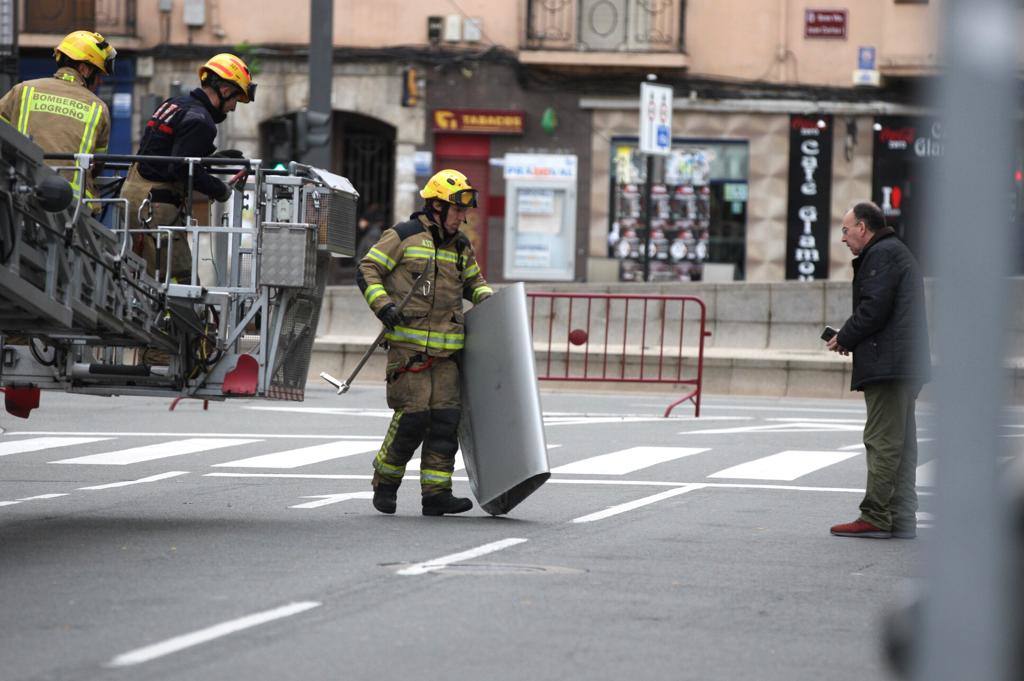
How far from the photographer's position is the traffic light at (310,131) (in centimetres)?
2039

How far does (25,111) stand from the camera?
30.9 feet

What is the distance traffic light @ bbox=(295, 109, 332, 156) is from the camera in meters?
20.4

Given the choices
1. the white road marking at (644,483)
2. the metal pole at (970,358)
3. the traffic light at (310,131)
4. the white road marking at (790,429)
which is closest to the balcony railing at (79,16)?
the traffic light at (310,131)

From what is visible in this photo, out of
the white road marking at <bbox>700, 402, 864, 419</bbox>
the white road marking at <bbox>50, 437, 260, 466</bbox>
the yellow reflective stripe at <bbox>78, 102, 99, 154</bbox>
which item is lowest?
the white road marking at <bbox>700, 402, 864, 419</bbox>

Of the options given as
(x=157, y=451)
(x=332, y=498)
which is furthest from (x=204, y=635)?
(x=157, y=451)

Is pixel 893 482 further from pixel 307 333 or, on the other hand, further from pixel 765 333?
pixel 765 333

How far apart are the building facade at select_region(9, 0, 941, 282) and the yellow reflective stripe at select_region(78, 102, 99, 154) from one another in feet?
76.8

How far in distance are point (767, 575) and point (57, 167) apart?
158 inches

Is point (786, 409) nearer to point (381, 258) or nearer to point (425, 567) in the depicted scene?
point (381, 258)

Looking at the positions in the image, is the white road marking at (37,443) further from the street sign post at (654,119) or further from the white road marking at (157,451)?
the street sign post at (654,119)

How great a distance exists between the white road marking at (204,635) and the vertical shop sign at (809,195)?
88.8ft

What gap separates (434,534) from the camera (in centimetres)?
909

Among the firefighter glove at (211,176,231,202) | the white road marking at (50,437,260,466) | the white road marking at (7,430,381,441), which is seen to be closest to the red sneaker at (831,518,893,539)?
the firefighter glove at (211,176,231,202)

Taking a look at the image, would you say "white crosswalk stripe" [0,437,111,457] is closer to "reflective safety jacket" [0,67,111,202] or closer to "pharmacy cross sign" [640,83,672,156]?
"reflective safety jacket" [0,67,111,202]
